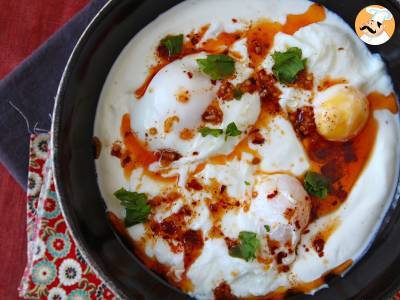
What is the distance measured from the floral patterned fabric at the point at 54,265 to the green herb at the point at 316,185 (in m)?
1.05

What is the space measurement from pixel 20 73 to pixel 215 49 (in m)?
0.97

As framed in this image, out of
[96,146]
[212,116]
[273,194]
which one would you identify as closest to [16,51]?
[96,146]

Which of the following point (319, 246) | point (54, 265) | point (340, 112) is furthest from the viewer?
point (54, 265)

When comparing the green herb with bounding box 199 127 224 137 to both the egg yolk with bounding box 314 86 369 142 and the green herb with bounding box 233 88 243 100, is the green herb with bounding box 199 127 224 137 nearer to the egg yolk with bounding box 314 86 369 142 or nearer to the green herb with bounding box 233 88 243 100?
the green herb with bounding box 233 88 243 100

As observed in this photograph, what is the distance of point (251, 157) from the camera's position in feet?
8.51

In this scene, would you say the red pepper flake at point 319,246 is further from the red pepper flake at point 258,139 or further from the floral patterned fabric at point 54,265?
the floral patterned fabric at point 54,265

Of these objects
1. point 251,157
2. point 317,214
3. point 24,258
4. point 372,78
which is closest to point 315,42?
point 372,78

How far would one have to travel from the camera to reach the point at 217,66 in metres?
2.55

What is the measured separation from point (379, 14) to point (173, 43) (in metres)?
0.97

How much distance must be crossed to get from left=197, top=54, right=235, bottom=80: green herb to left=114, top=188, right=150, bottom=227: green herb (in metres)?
0.62

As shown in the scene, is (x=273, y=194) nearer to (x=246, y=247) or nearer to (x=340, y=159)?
(x=246, y=247)

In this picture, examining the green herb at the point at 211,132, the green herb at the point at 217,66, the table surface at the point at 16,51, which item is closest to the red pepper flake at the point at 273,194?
the green herb at the point at 211,132

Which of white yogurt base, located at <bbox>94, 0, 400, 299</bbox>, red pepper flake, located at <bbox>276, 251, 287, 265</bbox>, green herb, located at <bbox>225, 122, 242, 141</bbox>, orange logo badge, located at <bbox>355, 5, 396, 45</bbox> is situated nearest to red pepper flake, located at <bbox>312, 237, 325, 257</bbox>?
white yogurt base, located at <bbox>94, 0, 400, 299</bbox>

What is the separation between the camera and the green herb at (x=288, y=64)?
8.43 feet
